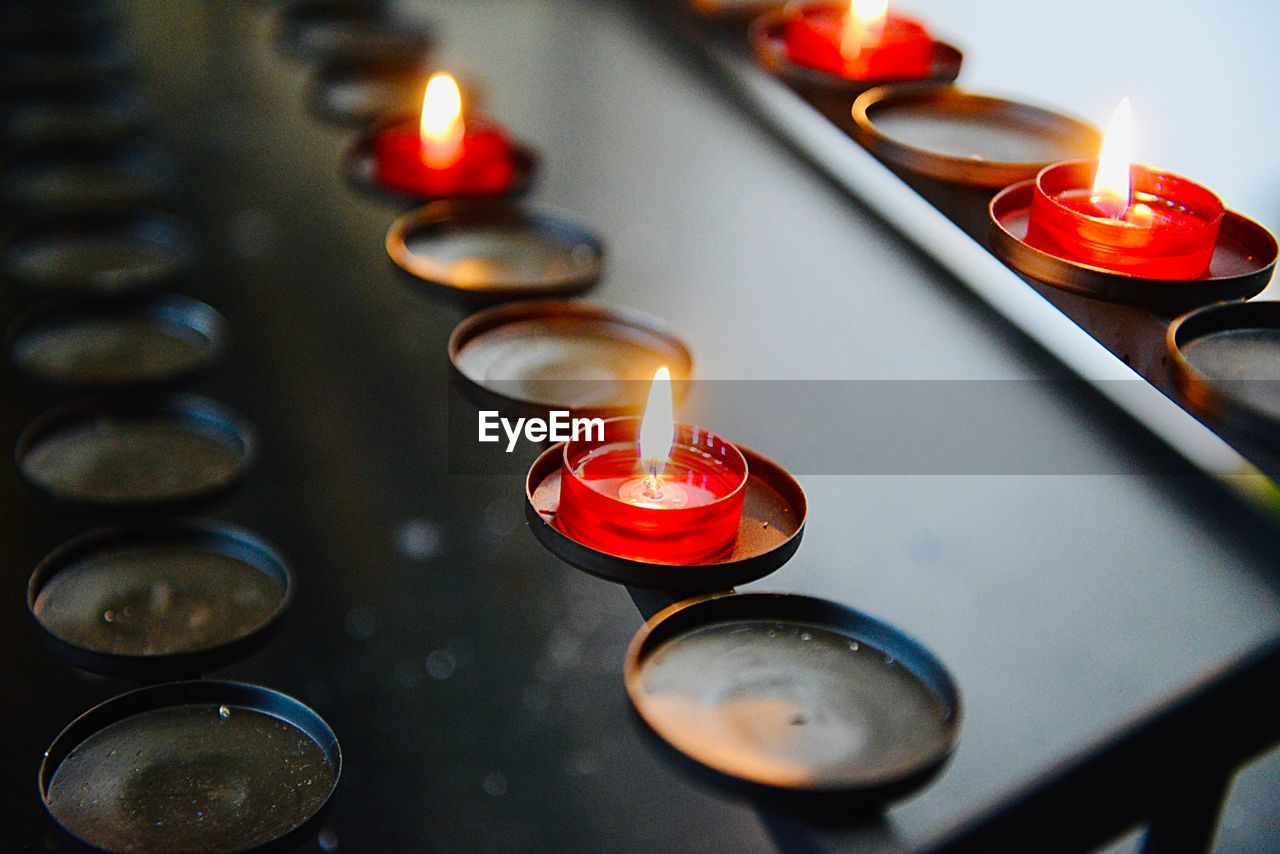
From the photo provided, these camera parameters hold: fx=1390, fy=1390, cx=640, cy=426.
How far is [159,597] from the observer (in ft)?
3.04

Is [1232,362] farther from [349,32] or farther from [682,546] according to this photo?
[349,32]

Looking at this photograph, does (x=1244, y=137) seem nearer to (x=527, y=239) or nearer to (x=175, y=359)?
(x=527, y=239)

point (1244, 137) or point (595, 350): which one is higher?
point (1244, 137)

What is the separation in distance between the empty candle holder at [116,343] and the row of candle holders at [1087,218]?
0.60m

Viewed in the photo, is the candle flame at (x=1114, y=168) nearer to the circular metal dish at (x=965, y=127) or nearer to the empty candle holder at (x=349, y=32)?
the circular metal dish at (x=965, y=127)

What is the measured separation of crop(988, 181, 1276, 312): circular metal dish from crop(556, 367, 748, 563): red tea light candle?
20cm

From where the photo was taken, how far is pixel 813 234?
154cm

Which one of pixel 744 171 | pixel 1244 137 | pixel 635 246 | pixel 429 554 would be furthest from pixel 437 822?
pixel 1244 137

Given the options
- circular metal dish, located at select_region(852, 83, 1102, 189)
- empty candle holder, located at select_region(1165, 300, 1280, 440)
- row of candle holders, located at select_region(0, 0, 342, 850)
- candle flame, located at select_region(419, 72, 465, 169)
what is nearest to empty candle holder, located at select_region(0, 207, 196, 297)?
row of candle holders, located at select_region(0, 0, 342, 850)

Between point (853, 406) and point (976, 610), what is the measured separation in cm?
24

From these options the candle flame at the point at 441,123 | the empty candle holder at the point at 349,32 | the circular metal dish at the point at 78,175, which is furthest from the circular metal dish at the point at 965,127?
the circular metal dish at the point at 78,175

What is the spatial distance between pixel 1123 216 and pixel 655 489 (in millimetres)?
319

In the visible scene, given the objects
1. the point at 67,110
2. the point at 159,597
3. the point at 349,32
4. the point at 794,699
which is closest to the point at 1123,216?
the point at 794,699

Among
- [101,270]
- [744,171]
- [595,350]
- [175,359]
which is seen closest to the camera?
[595,350]
